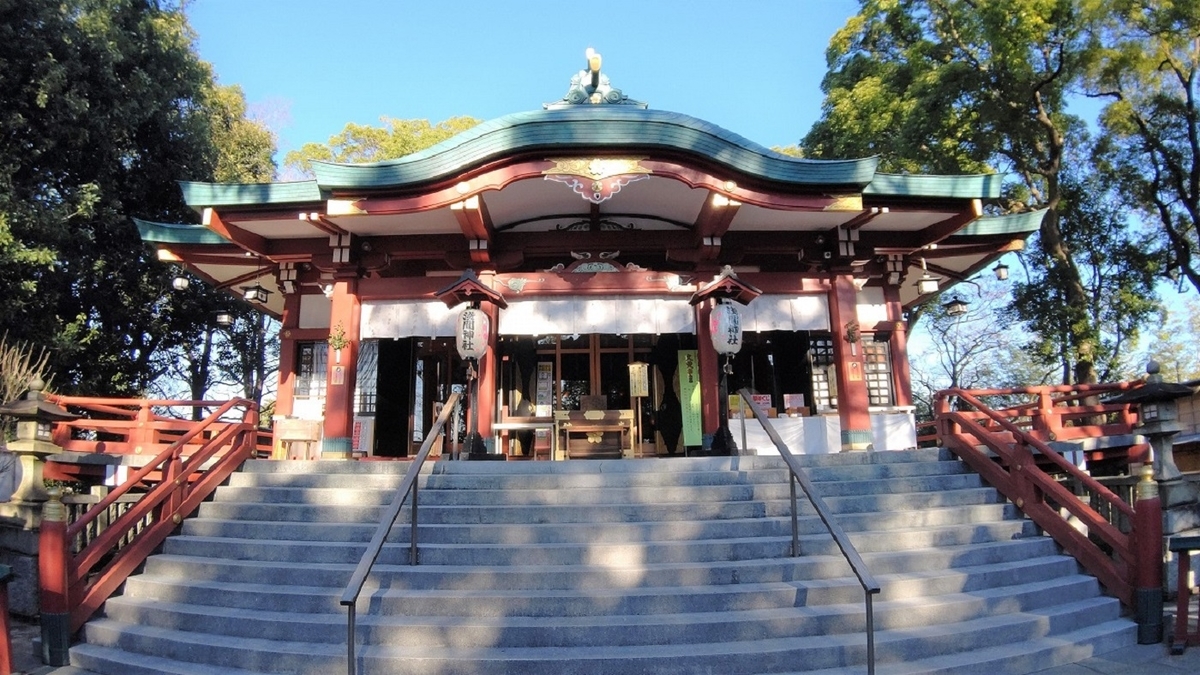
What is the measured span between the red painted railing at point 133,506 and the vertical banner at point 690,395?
6.69m

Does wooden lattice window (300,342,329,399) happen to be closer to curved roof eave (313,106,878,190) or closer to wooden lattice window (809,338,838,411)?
curved roof eave (313,106,878,190)

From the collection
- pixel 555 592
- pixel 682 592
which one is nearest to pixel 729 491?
pixel 682 592

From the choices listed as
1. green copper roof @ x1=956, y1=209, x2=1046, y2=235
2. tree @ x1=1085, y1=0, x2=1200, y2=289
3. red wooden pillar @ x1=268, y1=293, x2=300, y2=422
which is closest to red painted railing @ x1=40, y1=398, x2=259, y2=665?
red wooden pillar @ x1=268, y1=293, x2=300, y2=422

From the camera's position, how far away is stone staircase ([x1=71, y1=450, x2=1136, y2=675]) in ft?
16.4

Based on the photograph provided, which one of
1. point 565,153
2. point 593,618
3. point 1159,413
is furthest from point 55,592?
point 1159,413

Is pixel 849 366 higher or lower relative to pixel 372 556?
higher

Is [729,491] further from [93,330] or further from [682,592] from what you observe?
[93,330]

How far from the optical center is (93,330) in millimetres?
18250

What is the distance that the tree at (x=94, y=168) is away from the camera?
14.5 m

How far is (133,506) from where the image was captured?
6.74 metres

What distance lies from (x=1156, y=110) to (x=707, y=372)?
14699 millimetres

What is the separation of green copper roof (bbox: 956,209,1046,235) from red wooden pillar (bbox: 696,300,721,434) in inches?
183

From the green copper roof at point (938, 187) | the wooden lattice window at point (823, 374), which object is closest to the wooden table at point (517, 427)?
the wooden lattice window at point (823, 374)

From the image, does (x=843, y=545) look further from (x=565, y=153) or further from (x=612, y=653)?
(x=565, y=153)
